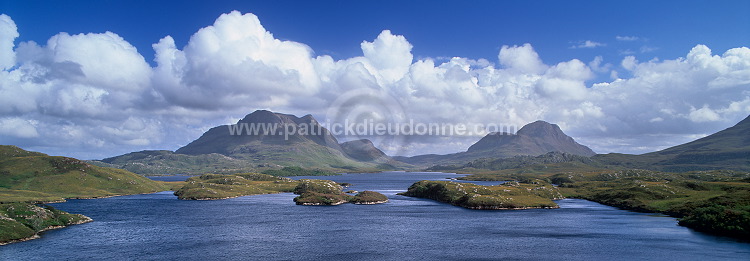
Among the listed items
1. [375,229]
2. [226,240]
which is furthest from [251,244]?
[375,229]

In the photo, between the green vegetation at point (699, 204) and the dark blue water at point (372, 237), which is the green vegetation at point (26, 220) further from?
the green vegetation at point (699, 204)

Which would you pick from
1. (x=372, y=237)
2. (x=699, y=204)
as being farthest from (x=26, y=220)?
(x=699, y=204)

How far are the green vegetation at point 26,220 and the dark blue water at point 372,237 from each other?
11.5 ft

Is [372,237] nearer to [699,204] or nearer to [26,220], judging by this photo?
[26,220]

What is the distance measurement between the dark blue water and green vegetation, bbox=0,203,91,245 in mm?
3513

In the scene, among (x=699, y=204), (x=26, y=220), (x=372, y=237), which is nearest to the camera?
(x=26, y=220)

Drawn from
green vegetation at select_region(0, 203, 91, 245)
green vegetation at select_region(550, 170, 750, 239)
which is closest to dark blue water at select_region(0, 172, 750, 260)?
green vegetation at select_region(0, 203, 91, 245)

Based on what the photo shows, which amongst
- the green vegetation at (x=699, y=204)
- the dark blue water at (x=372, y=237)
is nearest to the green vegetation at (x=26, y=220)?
the dark blue water at (x=372, y=237)

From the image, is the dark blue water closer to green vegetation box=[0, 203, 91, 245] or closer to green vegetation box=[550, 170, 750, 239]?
green vegetation box=[0, 203, 91, 245]

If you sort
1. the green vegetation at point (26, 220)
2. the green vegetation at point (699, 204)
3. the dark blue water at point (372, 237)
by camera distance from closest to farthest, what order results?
the dark blue water at point (372, 237)
the green vegetation at point (26, 220)
the green vegetation at point (699, 204)

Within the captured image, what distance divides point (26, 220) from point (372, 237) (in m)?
84.8

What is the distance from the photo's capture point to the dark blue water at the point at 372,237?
84000 mm

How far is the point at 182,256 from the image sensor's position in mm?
82000

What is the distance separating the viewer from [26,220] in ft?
341
